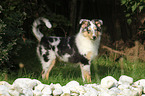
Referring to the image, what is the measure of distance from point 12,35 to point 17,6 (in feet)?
4.75

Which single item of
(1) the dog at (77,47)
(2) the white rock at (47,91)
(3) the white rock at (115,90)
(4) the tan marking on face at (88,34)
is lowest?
(3) the white rock at (115,90)

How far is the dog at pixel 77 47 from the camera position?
4926mm

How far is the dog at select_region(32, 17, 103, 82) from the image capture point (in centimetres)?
493

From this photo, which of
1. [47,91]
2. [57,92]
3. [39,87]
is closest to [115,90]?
[57,92]

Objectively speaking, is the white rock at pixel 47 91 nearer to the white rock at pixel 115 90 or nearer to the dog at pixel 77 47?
the white rock at pixel 115 90

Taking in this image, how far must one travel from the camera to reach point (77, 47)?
5.03 meters

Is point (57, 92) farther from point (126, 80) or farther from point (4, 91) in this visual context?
point (126, 80)

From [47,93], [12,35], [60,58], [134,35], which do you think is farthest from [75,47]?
[134,35]

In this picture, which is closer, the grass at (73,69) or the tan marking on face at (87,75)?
the tan marking on face at (87,75)

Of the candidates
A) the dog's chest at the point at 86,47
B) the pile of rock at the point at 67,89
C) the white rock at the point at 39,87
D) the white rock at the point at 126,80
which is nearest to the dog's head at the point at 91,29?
the dog's chest at the point at 86,47

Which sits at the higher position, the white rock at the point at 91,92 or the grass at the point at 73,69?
the white rock at the point at 91,92

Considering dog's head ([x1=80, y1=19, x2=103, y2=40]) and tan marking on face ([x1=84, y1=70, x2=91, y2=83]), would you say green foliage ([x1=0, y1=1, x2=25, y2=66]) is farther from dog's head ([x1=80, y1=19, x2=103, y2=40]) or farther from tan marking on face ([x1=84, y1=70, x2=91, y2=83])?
tan marking on face ([x1=84, y1=70, x2=91, y2=83])

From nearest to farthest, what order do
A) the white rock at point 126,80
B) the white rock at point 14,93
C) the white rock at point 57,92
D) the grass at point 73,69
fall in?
the white rock at point 14,93 → the white rock at point 57,92 → the white rock at point 126,80 → the grass at point 73,69

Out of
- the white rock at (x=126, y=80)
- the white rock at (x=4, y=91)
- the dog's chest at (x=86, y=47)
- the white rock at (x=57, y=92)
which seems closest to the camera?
the white rock at (x=4, y=91)
